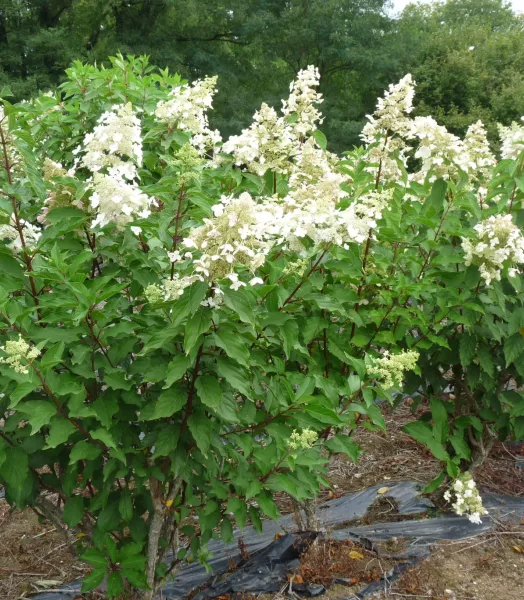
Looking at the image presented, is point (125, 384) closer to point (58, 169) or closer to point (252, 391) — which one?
point (252, 391)

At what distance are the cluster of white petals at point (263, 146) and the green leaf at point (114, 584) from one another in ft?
5.57

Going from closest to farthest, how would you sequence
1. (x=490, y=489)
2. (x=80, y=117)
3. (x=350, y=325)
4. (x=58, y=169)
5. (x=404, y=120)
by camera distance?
(x=58, y=169)
(x=350, y=325)
(x=404, y=120)
(x=80, y=117)
(x=490, y=489)

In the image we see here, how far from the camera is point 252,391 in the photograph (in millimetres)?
2219

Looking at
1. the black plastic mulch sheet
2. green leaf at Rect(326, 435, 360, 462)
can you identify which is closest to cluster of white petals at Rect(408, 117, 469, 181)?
green leaf at Rect(326, 435, 360, 462)

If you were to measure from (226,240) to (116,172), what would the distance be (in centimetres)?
66

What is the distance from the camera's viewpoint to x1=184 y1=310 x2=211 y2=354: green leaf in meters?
1.70

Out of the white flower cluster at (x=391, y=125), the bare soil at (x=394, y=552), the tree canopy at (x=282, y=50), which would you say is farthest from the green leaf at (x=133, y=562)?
the tree canopy at (x=282, y=50)

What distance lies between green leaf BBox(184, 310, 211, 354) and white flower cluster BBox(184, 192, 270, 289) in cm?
11

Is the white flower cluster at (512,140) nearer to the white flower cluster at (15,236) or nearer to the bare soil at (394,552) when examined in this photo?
the bare soil at (394,552)

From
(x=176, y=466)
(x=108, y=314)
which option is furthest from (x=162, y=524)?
(x=108, y=314)

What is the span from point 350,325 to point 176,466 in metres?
1.05

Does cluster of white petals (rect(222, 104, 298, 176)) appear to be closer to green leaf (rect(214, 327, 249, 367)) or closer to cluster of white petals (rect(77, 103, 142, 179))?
cluster of white petals (rect(77, 103, 142, 179))

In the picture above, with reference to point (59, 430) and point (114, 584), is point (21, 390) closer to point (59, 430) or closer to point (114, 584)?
point (59, 430)

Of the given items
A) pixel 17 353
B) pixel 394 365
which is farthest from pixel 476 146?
pixel 17 353
